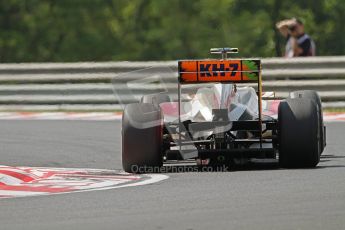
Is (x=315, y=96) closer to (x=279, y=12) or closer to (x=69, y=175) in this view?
(x=69, y=175)

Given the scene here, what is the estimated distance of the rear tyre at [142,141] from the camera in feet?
38.3

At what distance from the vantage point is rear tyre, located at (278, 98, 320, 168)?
1155 centimetres

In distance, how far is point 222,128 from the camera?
38.4 ft

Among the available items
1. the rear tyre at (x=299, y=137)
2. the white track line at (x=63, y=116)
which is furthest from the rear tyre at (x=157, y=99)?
the white track line at (x=63, y=116)

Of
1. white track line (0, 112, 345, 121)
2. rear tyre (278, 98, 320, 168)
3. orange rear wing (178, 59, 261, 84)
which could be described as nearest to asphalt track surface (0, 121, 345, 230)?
rear tyre (278, 98, 320, 168)

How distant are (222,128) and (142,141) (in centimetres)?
79

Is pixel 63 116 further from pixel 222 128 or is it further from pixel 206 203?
pixel 206 203

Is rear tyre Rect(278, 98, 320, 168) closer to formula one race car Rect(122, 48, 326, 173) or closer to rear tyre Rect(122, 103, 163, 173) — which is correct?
formula one race car Rect(122, 48, 326, 173)

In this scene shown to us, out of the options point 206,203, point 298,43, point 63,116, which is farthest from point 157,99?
point 298,43

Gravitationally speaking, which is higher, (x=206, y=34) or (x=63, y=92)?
(x=206, y=34)

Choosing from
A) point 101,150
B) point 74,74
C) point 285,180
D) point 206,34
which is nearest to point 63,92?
point 74,74

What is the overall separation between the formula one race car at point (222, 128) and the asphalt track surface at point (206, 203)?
23 centimetres

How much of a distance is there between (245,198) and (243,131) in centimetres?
296

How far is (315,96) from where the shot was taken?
13500 millimetres
